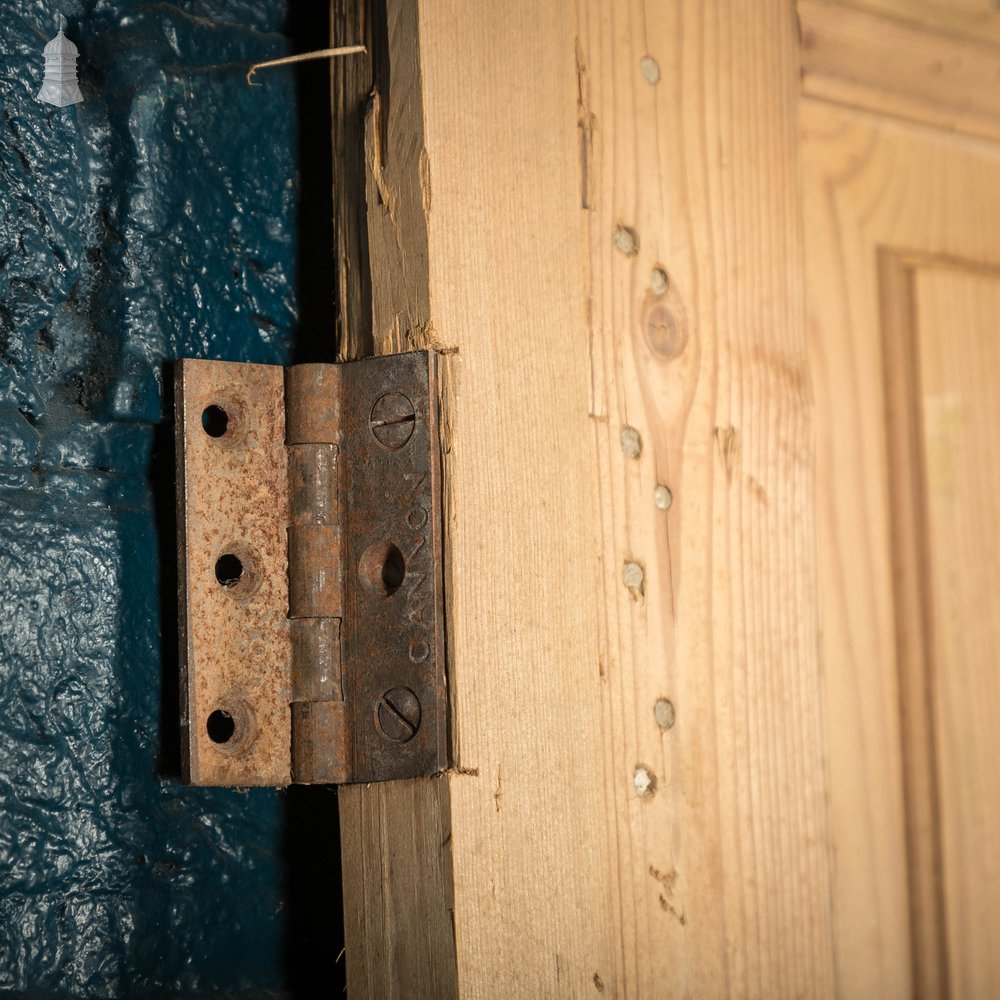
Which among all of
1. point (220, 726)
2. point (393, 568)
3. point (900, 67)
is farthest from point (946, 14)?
point (220, 726)

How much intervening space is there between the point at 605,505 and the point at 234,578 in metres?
0.24

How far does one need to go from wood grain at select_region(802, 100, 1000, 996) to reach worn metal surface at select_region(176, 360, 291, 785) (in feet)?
1.35

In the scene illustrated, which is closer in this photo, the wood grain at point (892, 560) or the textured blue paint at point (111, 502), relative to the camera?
the textured blue paint at point (111, 502)

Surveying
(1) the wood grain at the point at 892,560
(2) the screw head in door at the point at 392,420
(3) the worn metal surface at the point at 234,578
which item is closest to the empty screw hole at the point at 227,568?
(3) the worn metal surface at the point at 234,578

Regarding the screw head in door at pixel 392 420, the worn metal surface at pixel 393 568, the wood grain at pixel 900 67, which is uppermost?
the wood grain at pixel 900 67

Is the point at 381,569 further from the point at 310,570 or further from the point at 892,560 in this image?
the point at 892,560

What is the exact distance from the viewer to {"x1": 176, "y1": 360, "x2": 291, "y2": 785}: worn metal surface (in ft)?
2.15

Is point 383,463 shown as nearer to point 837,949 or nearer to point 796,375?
point 796,375

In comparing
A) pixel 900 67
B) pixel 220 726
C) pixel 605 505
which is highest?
pixel 900 67

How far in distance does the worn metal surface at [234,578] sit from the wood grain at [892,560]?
1.35 feet

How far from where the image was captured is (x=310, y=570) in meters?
0.67

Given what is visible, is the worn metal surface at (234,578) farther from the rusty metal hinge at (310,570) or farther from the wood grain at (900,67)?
the wood grain at (900,67)

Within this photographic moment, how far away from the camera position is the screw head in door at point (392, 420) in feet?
2.16

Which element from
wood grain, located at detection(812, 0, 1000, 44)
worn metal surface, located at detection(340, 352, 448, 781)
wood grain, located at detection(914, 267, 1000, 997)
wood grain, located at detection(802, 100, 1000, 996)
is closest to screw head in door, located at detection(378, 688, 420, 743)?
worn metal surface, located at detection(340, 352, 448, 781)
